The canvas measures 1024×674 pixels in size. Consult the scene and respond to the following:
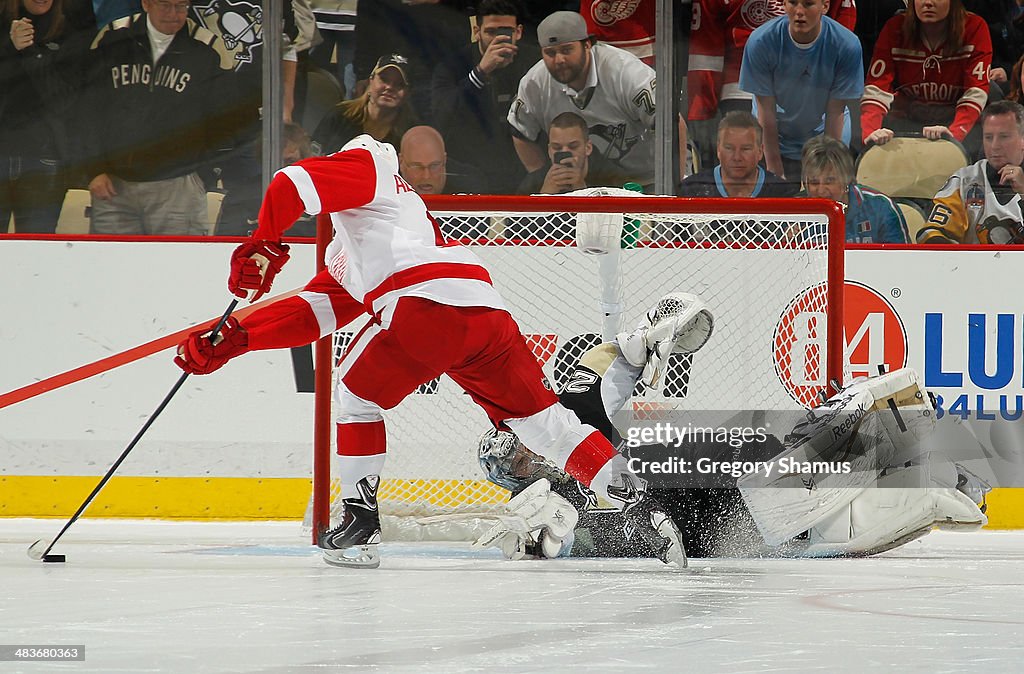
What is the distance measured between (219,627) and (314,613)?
20 centimetres

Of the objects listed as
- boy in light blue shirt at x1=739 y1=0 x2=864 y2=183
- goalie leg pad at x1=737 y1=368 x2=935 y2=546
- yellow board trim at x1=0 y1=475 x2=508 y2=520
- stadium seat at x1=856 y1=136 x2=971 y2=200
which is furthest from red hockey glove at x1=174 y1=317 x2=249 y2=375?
stadium seat at x1=856 y1=136 x2=971 y2=200

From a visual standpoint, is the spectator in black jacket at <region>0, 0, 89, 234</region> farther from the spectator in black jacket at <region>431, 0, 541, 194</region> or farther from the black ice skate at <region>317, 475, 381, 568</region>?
the black ice skate at <region>317, 475, 381, 568</region>

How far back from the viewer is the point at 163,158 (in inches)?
185

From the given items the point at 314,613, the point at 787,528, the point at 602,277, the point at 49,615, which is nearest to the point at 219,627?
the point at 314,613

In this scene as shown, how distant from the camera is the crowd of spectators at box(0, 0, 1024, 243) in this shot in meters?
4.63

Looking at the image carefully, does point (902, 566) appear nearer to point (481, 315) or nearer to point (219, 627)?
point (481, 315)

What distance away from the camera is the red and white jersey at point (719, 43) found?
4723 millimetres

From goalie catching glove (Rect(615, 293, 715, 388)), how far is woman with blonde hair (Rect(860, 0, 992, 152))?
73.2 inches

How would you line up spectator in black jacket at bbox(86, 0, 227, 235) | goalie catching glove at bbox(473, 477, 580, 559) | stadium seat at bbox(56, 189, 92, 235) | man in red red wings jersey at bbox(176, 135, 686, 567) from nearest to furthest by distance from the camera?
1. man in red red wings jersey at bbox(176, 135, 686, 567)
2. goalie catching glove at bbox(473, 477, 580, 559)
3. stadium seat at bbox(56, 189, 92, 235)
4. spectator in black jacket at bbox(86, 0, 227, 235)

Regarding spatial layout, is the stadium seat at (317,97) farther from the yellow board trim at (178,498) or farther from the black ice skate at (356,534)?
the black ice skate at (356,534)

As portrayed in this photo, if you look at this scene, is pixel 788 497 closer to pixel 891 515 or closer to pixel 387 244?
pixel 891 515

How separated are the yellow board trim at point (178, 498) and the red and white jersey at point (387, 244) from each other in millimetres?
1527

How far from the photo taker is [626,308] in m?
3.68

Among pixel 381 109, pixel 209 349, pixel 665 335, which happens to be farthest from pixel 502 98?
pixel 209 349
